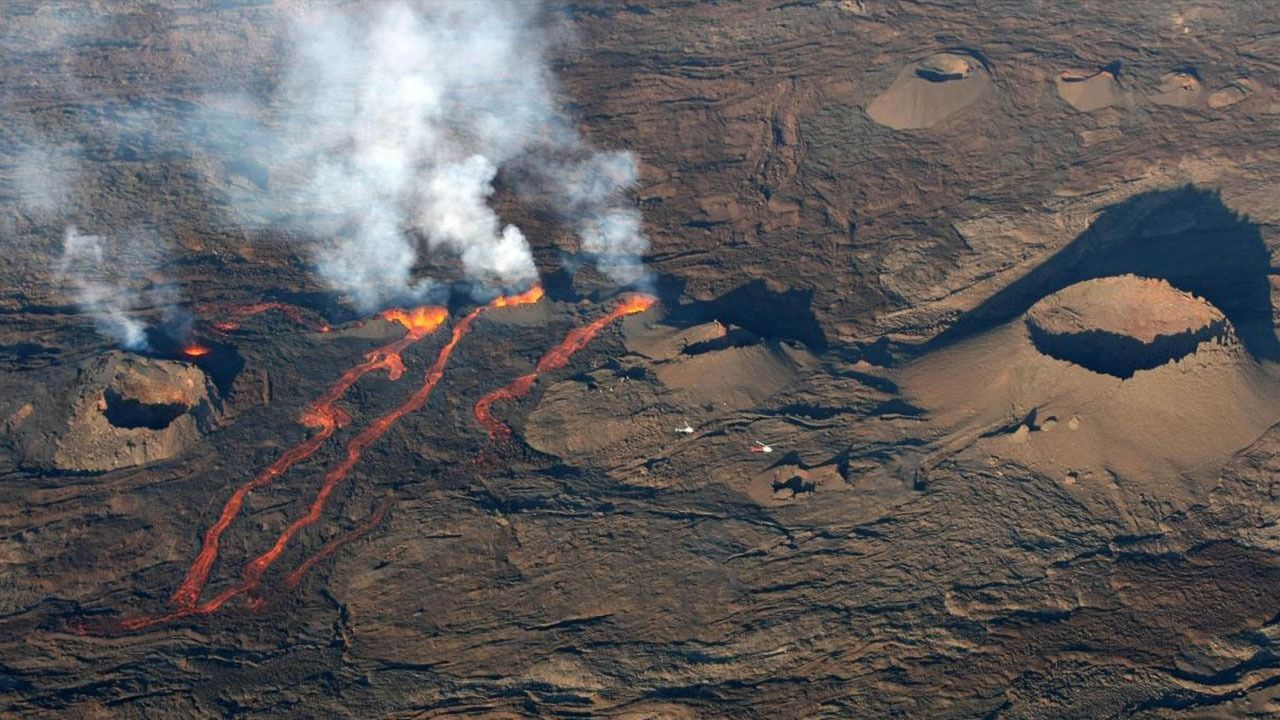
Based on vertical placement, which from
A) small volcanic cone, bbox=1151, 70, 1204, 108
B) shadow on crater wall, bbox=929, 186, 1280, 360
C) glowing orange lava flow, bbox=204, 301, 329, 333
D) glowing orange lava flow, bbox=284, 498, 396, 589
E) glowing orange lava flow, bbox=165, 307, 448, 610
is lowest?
glowing orange lava flow, bbox=284, 498, 396, 589

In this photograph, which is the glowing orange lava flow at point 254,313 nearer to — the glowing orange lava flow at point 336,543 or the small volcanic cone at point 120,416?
the small volcanic cone at point 120,416

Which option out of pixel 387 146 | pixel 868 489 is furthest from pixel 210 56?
pixel 868 489

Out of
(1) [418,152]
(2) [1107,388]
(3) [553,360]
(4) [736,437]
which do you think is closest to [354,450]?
(3) [553,360]

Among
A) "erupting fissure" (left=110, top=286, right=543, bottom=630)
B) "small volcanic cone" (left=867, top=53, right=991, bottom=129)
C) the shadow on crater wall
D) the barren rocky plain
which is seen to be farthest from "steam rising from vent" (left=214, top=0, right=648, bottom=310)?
the shadow on crater wall

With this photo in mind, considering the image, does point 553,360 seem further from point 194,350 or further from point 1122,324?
point 1122,324

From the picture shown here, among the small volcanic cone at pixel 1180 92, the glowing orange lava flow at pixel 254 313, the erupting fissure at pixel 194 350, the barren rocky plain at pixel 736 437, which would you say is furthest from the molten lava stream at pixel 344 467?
the small volcanic cone at pixel 1180 92

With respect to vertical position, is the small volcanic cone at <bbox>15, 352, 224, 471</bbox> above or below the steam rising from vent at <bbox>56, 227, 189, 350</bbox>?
below

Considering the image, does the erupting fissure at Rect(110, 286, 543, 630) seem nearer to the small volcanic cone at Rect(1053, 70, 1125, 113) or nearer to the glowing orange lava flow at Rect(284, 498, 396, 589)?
the glowing orange lava flow at Rect(284, 498, 396, 589)
